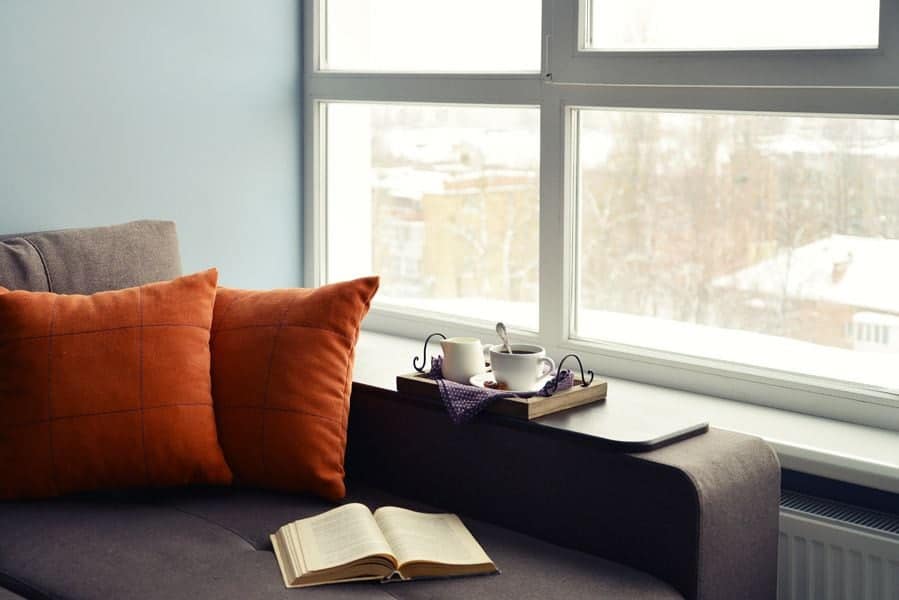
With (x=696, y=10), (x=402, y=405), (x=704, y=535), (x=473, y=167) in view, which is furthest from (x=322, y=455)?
(x=696, y=10)

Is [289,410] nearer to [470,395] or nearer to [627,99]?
[470,395]

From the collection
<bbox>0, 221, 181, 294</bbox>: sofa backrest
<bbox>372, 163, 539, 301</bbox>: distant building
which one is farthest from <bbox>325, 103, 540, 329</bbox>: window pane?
<bbox>0, 221, 181, 294</bbox>: sofa backrest

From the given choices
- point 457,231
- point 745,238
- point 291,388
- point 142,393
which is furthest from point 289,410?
point 745,238

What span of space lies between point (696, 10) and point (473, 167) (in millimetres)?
796

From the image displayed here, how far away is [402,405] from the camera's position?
8.16ft

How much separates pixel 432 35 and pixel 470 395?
1288mm

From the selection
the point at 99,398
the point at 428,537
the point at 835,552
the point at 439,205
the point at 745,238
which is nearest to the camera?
the point at 428,537

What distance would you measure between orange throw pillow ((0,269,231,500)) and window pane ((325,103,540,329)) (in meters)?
0.98

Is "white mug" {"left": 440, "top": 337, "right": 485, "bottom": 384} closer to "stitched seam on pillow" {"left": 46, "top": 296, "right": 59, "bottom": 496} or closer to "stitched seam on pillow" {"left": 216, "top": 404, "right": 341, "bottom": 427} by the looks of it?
"stitched seam on pillow" {"left": 216, "top": 404, "right": 341, "bottom": 427}

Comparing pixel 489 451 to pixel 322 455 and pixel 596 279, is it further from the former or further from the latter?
pixel 596 279

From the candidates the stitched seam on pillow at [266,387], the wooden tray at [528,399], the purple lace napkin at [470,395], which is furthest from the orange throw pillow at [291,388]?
the purple lace napkin at [470,395]

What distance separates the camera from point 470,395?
2.31m

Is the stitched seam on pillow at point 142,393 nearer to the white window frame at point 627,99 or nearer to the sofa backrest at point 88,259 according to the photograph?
the sofa backrest at point 88,259

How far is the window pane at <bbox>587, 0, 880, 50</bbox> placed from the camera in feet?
7.73
